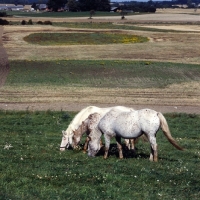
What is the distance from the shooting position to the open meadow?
41.4 ft

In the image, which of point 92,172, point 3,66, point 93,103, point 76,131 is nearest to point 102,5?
point 3,66

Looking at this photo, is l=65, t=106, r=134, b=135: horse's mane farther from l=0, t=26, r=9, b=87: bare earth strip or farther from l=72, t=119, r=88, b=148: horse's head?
l=0, t=26, r=9, b=87: bare earth strip

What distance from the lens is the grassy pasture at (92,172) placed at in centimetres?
1191

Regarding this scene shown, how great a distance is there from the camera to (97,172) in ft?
44.5

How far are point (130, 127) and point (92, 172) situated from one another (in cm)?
265

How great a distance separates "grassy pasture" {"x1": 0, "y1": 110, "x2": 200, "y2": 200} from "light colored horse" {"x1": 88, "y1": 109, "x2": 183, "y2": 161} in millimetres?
482

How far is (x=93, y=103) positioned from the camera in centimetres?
3203

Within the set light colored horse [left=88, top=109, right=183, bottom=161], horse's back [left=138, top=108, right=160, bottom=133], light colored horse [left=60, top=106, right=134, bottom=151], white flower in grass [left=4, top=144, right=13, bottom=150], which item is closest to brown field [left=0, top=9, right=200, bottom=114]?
light colored horse [left=60, top=106, right=134, bottom=151]

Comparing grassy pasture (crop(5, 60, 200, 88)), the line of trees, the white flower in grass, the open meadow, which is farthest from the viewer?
the line of trees

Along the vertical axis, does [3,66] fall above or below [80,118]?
below

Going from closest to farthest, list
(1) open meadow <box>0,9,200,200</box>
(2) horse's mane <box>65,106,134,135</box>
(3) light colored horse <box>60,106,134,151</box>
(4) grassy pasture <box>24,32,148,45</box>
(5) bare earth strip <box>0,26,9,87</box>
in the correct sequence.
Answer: (1) open meadow <box>0,9,200,200</box>, (3) light colored horse <box>60,106,134,151</box>, (2) horse's mane <box>65,106,134,135</box>, (5) bare earth strip <box>0,26,9,87</box>, (4) grassy pasture <box>24,32,148,45</box>

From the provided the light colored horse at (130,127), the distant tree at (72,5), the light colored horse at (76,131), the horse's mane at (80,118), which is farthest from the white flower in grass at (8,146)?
the distant tree at (72,5)

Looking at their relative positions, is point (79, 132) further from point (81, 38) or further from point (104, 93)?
point (81, 38)

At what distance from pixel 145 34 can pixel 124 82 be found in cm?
4158
